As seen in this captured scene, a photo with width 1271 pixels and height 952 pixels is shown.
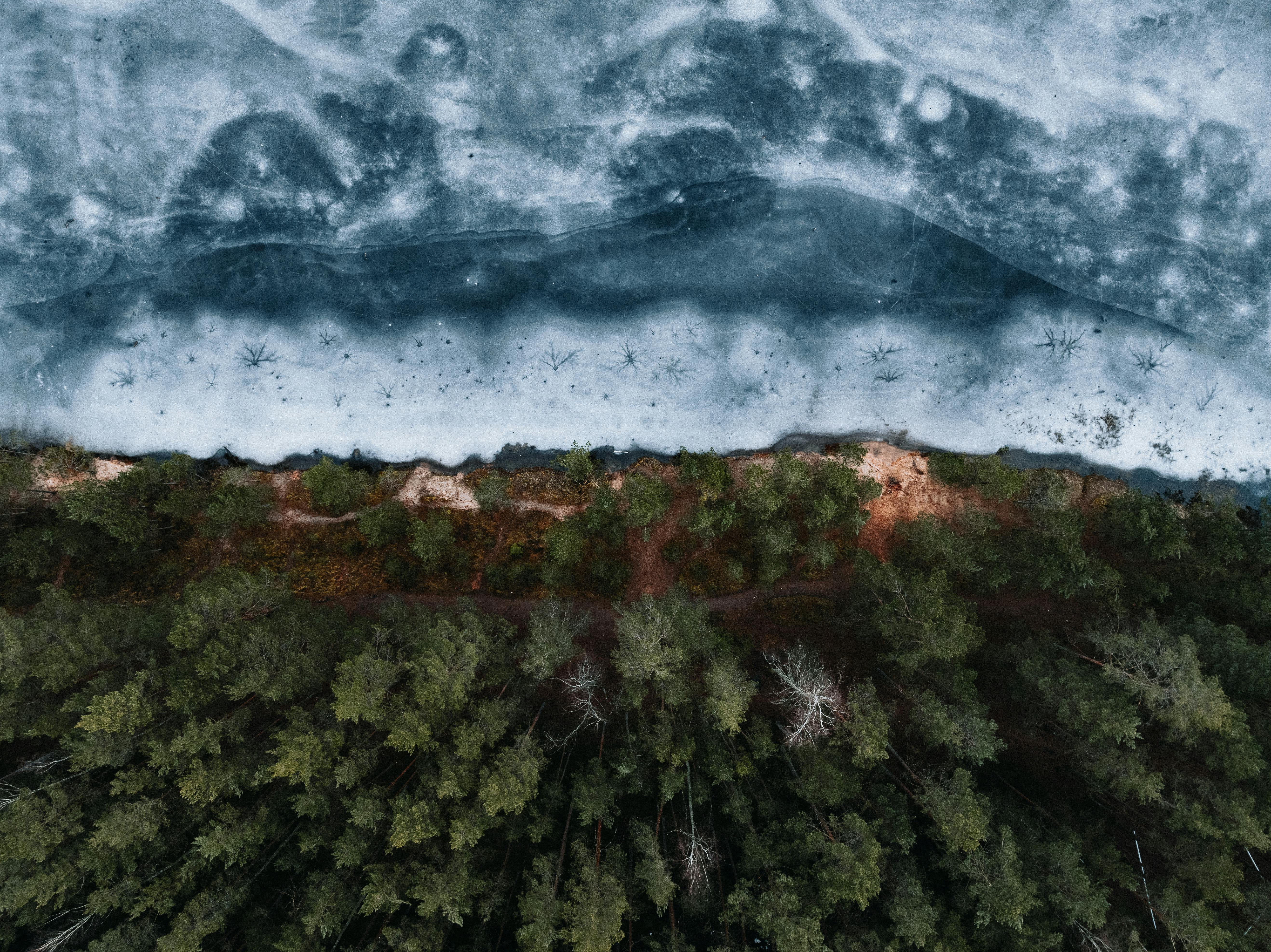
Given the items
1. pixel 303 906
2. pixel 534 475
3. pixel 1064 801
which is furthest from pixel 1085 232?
pixel 303 906

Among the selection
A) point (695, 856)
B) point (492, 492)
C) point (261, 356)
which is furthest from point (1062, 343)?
point (261, 356)

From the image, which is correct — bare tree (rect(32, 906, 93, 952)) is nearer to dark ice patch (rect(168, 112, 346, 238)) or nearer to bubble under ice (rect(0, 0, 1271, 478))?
bubble under ice (rect(0, 0, 1271, 478))

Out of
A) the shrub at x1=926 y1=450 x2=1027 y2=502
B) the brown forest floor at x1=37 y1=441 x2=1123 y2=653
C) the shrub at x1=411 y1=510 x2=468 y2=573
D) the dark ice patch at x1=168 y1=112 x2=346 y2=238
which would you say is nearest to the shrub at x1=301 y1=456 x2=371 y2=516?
the brown forest floor at x1=37 y1=441 x2=1123 y2=653

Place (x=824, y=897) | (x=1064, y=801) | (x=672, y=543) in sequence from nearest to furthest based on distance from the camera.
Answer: (x=824, y=897)
(x=1064, y=801)
(x=672, y=543)

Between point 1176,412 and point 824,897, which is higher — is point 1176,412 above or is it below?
above

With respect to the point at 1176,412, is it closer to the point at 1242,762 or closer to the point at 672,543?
the point at 1242,762

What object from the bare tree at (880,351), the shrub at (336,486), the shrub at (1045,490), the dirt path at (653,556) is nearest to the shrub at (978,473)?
the shrub at (1045,490)
